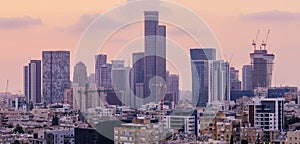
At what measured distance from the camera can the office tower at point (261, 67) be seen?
23.3 m

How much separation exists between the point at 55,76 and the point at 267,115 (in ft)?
36.5

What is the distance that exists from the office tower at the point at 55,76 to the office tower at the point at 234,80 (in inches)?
155

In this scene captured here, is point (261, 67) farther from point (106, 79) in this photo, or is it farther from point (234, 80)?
point (106, 79)

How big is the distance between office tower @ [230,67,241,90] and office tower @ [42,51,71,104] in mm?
3947

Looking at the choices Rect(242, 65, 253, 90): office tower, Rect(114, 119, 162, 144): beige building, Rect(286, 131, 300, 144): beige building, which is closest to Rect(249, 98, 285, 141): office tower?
Rect(286, 131, 300, 144): beige building

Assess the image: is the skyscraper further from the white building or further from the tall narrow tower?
the tall narrow tower

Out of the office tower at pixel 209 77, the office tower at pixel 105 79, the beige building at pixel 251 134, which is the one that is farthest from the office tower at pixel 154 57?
the beige building at pixel 251 134

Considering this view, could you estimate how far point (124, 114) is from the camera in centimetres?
1070

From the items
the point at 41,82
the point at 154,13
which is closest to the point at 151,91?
the point at 154,13

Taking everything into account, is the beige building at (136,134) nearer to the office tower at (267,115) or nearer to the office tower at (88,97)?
the office tower at (267,115)

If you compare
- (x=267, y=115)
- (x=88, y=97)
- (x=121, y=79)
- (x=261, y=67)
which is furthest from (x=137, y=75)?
(x=261, y=67)

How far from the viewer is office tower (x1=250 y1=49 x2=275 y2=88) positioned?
2330cm

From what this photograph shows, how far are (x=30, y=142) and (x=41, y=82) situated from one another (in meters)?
13.0

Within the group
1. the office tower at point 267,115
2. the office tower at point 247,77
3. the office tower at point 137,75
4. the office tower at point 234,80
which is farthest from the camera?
the office tower at point 247,77
